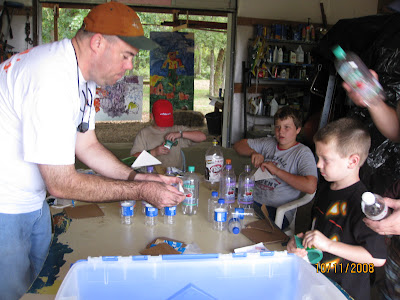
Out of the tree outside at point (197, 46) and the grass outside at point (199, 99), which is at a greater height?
the tree outside at point (197, 46)

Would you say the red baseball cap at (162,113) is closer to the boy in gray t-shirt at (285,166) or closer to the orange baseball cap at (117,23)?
the boy in gray t-shirt at (285,166)

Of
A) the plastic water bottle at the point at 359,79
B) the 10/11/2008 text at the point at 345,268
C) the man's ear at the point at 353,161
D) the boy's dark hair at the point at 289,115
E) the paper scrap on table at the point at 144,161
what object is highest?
the plastic water bottle at the point at 359,79

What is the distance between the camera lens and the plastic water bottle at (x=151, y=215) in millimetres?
2150

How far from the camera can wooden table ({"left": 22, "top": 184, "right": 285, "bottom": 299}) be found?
1.87 m

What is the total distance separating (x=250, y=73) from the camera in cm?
700

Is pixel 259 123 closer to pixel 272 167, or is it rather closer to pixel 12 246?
pixel 272 167

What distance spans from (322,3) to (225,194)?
19.4 ft

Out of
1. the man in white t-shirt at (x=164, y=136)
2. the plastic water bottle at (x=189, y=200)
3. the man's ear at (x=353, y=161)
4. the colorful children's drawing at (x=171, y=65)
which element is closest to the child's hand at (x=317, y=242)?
the man's ear at (x=353, y=161)

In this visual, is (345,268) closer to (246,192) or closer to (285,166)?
(246,192)

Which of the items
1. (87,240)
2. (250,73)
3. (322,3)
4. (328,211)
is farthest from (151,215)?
(322,3)

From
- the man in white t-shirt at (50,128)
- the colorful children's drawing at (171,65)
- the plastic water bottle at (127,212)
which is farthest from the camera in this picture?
the colorful children's drawing at (171,65)

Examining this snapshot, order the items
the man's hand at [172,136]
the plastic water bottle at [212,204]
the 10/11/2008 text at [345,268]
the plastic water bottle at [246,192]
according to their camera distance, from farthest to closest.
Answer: the man's hand at [172,136]
the plastic water bottle at [246,192]
the plastic water bottle at [212,204]
the 10/11/2008 text at [345,268]

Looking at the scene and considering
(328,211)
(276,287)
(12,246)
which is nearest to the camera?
(276,287)

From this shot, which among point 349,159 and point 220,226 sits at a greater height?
point 349,159
